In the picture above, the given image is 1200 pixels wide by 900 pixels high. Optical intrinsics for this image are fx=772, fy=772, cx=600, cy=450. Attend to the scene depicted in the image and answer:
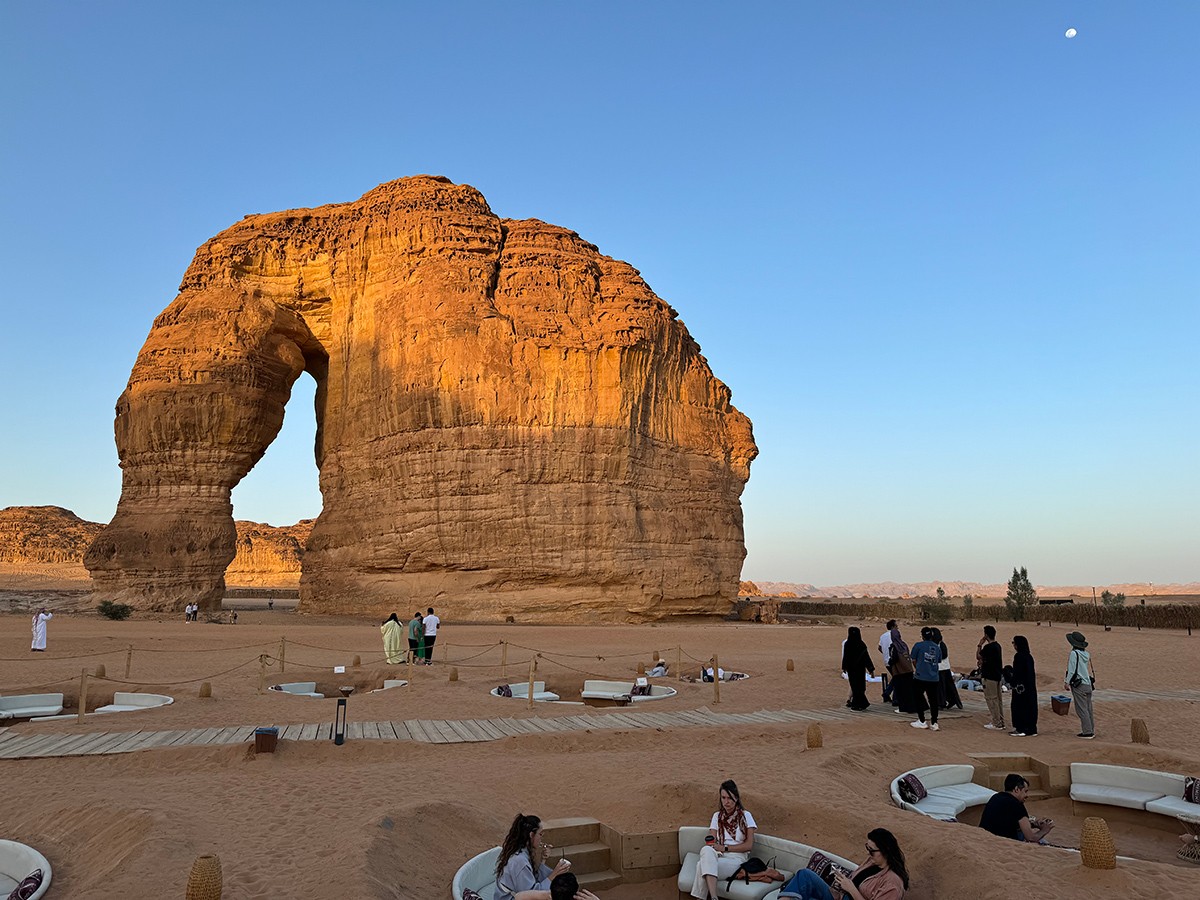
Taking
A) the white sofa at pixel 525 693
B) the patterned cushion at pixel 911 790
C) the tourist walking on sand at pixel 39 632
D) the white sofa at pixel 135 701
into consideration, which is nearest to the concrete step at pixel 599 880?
the patterned cushion at pixel 911 790

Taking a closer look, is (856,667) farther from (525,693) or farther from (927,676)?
(525,693)

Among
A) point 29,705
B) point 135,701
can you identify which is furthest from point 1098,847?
point 29,705

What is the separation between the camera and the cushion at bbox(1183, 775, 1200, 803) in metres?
9.05

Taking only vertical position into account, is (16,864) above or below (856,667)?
below

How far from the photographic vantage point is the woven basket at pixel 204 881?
5.44 m

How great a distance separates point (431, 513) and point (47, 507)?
95.3 meters

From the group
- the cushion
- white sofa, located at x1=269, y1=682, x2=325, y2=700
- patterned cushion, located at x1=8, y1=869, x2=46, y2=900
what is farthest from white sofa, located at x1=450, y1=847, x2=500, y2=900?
white sofa, located at x1=269, y1=682, x2=325, y2=700

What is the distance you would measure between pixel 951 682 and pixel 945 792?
6.19 meters

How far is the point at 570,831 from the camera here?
7727 mm

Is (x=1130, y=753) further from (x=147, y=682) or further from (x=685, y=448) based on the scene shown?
(x=685, y=448)

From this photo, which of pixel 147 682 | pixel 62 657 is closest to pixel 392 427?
pixel 62 657

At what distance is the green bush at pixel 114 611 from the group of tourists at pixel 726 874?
38842 mm

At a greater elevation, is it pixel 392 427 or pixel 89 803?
pixel 392 427

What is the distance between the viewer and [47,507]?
105m
